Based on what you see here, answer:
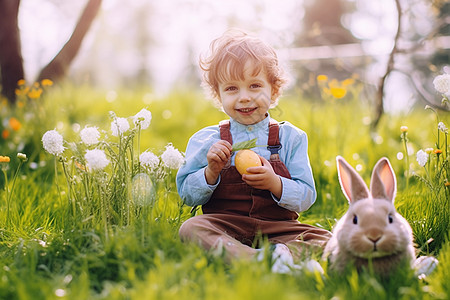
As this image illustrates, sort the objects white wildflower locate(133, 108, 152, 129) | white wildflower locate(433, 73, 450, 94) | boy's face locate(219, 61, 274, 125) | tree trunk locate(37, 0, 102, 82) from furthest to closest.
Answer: tree trunk locate(37, 0, 102, 82) → boy's face locate(219, 61, 274, 125) → white wildflower locate(433, 73, 450, 94) → white wildflower locate(133, 108, 152, 129)

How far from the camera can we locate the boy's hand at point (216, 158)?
224cm

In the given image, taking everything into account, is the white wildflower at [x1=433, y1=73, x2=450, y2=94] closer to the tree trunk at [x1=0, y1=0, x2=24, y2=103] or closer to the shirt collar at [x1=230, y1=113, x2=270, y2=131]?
the shirt collar at [x1=230, y1=113, x2=270, y2=131]

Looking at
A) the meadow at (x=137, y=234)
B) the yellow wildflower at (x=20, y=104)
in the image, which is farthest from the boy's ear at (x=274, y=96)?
the yellow wildflower at (x=20, y=104)

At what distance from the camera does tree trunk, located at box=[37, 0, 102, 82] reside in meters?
4.52

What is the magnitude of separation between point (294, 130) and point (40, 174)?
70.9 inches

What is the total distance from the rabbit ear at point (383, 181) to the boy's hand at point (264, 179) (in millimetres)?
469

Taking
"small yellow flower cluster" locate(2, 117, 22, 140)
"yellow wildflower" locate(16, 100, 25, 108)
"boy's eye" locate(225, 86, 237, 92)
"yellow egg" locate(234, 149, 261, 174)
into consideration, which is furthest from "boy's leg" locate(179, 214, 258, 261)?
"yellow wildflower" locate(16, 100, 25, 108)

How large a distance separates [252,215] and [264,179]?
25cm

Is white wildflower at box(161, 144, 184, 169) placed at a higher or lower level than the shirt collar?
lower

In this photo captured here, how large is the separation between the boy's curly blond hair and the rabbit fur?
0.70 metres

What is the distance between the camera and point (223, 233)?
2.22 meters

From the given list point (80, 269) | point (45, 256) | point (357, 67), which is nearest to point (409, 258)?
point (80, 269)

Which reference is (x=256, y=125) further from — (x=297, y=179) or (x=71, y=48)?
(x=71, y=48)

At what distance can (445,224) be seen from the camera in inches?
93.7
